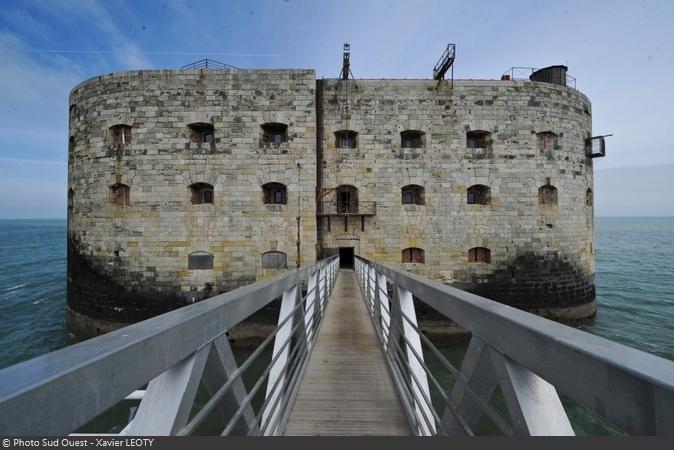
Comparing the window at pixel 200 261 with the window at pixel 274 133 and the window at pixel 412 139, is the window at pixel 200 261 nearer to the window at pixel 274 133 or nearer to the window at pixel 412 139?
the window at pixel 274 133

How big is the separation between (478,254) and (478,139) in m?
4.63

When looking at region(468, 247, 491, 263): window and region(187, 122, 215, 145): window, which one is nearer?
region(187, 122, 215, 145): window

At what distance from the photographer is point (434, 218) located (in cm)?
1170

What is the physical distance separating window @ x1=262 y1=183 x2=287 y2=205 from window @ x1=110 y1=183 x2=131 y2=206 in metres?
5.09

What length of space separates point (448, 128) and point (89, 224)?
14092mm

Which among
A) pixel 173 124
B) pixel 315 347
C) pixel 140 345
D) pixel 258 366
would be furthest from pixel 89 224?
pixel 140 345

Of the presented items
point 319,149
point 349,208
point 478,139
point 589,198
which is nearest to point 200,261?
point 349,208

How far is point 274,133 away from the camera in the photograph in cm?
1191

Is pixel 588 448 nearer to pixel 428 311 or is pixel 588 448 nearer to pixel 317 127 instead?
pixel 428 311

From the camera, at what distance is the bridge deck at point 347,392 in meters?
2.42

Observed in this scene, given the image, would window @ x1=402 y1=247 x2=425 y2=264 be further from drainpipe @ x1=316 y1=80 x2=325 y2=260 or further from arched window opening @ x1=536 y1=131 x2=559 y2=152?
arched window opening @ x1=536 y1=131 x2=559 y2=152

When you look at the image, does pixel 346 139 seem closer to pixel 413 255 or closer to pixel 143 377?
pixel 413 255

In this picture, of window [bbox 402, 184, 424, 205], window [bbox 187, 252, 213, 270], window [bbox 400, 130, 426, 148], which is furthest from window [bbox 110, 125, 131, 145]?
window [bbox 402, 184, 424, 205]

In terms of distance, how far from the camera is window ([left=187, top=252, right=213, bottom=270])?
11.0m
